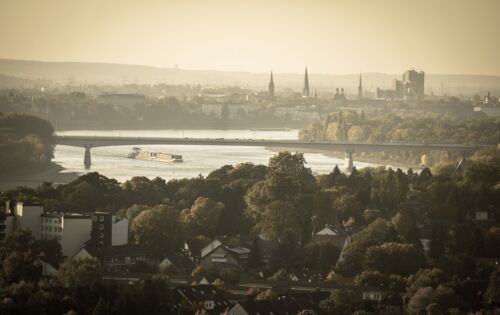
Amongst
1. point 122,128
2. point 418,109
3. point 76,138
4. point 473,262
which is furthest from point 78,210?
point 418,109

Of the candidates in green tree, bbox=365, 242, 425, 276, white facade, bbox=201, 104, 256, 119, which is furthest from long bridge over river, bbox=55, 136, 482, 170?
white facade, bbox=201, 104, 256, 119

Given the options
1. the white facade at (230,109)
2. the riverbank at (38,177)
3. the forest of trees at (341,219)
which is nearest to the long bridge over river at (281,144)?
the riverbank at (38,177)

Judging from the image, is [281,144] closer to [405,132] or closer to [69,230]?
[405,132]

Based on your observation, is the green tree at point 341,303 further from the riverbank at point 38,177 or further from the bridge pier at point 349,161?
the bridge pier at point 349,161

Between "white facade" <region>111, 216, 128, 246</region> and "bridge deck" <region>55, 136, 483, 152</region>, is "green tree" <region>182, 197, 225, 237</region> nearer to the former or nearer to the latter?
"white facade" <region>111, 216, 128, 246</region>

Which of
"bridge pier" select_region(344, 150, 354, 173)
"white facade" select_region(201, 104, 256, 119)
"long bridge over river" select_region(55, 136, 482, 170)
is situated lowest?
"white facade" select_region(201, 104, 256, 119)

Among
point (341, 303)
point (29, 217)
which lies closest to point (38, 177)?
point (29, 217)
